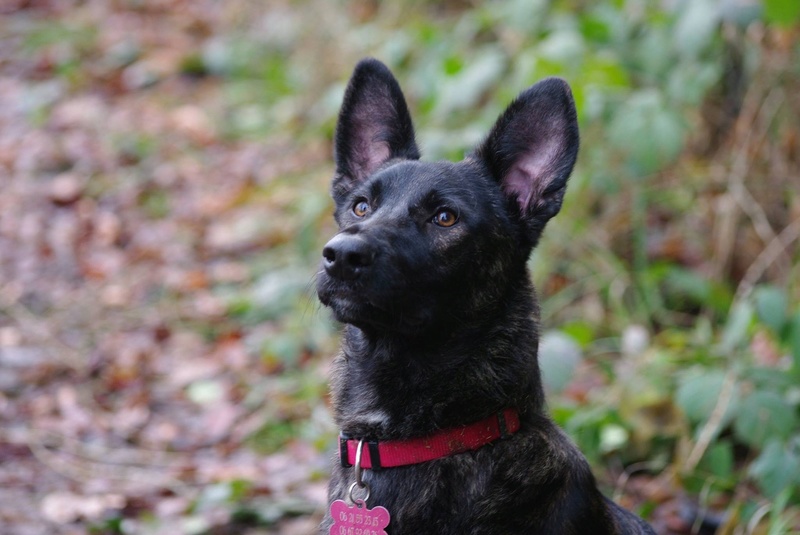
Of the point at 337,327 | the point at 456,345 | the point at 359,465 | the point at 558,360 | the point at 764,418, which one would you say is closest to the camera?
the point at 359,465

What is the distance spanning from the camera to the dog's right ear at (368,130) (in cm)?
351

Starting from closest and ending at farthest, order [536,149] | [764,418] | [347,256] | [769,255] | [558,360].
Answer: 1. [347,256]
2. [536,149]
3. [764,418]
4. [558,360]
5. [769,255]

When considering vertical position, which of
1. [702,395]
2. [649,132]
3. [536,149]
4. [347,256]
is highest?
[649,132]

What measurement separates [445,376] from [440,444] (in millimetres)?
234

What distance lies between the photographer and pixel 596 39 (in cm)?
588

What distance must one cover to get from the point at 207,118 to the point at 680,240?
222 inches

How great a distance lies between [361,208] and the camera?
3.31m

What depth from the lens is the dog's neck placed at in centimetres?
298

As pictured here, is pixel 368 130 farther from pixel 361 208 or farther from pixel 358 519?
pixel 358 519

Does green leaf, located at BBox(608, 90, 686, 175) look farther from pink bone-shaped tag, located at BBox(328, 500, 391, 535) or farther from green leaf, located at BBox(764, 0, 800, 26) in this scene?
pink bone-shaped tag, located at BBox(328, 500, 391, 535)

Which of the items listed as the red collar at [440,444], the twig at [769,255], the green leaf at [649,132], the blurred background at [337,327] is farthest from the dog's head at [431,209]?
the twig at [769,255]

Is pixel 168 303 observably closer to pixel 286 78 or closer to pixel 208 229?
pixel 208 229

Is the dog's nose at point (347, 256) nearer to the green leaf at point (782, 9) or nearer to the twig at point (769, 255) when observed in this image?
the green leaf at point (782, 9)

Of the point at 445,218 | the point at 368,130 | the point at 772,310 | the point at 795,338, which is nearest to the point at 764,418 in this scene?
the point at 795,338
